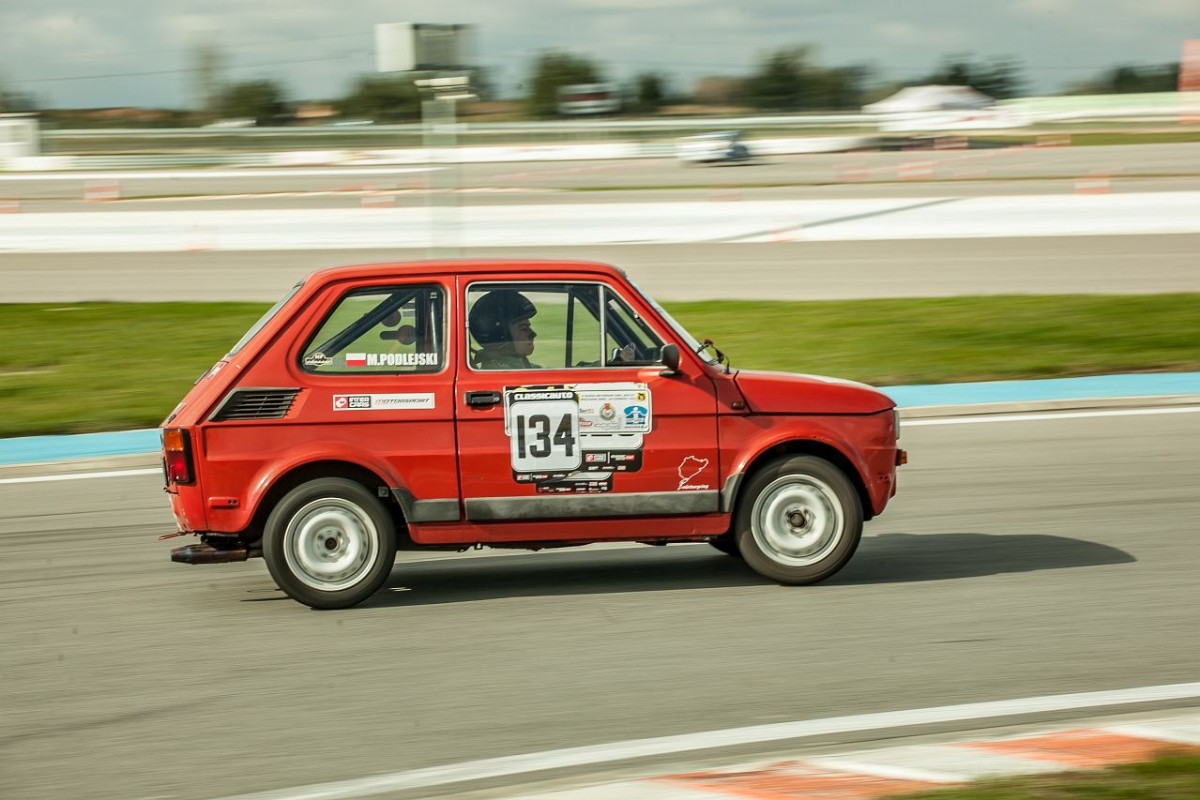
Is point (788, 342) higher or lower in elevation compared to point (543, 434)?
lower

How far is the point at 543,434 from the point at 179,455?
1.66m

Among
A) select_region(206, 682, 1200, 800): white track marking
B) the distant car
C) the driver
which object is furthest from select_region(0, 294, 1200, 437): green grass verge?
the distant car

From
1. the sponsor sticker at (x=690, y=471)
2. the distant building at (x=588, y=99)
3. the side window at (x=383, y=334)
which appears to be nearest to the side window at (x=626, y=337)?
the sponsor sticker at (x=690, y=471)

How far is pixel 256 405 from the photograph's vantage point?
621cm

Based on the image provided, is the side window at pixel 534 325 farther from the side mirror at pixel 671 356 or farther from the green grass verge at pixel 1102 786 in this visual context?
the green grass verge at pixel 1102 786

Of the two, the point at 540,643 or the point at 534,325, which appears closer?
the point at 540,643

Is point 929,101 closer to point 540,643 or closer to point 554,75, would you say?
point 554,75

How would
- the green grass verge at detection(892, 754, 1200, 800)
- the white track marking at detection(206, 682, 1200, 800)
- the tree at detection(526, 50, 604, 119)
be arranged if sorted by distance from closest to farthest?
the green grass verge at detection(892, 754, 1200, 800)
the white track marking at detection(206, 682, 1200, 800)
the tree at detection(526, 50, 604, 119)

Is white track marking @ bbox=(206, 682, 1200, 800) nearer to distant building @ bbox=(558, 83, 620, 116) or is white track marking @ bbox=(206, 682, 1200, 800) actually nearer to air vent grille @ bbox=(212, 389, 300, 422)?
air vent grille @ bbox=(212, 389, 300, 422)

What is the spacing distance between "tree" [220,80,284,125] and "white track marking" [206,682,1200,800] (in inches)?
2990

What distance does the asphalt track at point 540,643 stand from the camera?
15.7 ft

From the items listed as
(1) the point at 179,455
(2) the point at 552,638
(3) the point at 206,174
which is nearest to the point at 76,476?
(1) the point at 179,455

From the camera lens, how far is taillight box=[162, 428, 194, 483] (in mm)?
6168

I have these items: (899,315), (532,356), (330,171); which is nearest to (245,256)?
(899,315)
